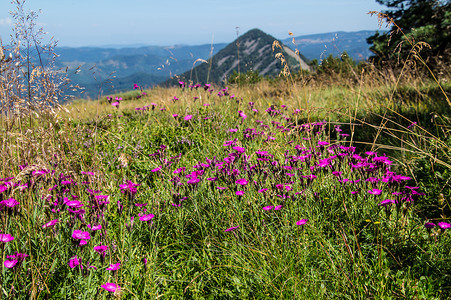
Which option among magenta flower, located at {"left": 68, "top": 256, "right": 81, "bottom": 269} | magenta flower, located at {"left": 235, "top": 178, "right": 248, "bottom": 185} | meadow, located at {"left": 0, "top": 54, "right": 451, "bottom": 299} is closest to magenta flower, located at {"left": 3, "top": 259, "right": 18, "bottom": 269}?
meadow, located at {"left": 0, "top": 54, "right": 451, "bottom": 299}

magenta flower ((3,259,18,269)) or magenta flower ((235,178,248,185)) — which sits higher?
magenta flower ((235,178,248,185))

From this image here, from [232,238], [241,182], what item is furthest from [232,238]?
[241,182]

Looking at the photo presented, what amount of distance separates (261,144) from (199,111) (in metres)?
1.56

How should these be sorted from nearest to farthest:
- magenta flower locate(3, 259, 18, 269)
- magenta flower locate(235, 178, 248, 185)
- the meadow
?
magenta flower locate(3, 259, 18, 269) → the meadow → magenta flower locate(235, 178, 248, 185)

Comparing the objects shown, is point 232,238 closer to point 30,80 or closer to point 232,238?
point 232,238

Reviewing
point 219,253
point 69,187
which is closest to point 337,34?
point 219,253

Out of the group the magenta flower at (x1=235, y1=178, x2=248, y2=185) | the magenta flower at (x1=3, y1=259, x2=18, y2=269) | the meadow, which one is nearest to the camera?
the magenta flower at (x1=3, y1=259, x2=18, y2=269)

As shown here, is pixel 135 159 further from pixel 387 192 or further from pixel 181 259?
pixel 387 192

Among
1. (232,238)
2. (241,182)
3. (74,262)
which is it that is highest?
(241,182)

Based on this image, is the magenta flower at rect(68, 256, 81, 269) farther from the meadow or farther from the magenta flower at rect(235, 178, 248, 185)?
the magenta flower at rect(235, 178, 248, 185)

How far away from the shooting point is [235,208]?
2.19m

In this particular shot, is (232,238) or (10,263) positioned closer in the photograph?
(10,263)

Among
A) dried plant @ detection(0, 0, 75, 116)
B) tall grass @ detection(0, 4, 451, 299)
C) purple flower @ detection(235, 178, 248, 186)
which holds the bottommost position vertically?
tall grass @ detection(0, 4, 451, 299)

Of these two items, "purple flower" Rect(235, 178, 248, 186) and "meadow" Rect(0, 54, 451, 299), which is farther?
"purple flower" Rect(235, 178, 248, 186)
